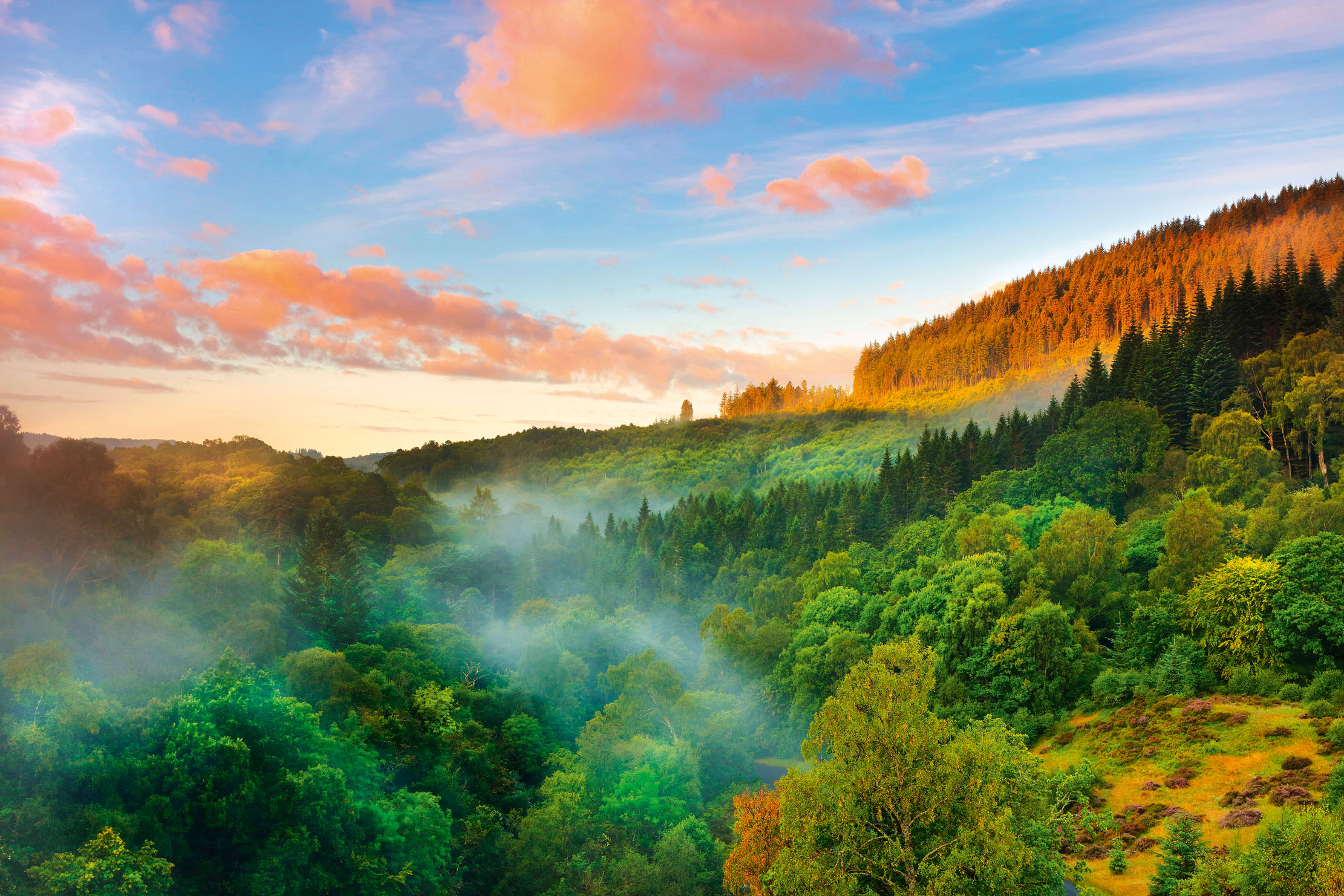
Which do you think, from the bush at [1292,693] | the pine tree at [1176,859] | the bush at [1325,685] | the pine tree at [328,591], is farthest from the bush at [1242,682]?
the pine tree at [328,591]

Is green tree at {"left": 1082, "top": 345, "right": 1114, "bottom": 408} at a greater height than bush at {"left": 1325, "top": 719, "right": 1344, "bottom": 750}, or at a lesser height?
greater

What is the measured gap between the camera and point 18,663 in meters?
36.4

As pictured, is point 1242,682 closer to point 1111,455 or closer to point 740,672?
point 1111,455

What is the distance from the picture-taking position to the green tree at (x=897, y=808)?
27.2 meters

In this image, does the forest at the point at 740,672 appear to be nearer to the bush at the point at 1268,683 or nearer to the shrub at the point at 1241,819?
the bush at the point at 1268,683

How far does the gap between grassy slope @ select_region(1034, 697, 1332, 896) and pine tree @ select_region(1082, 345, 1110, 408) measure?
61.4 metres

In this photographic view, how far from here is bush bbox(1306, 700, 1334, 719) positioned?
5438cm

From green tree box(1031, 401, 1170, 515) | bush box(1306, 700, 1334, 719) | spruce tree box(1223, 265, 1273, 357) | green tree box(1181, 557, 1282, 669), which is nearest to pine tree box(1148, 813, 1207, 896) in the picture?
bush box(1306, 700, 1334, 719)

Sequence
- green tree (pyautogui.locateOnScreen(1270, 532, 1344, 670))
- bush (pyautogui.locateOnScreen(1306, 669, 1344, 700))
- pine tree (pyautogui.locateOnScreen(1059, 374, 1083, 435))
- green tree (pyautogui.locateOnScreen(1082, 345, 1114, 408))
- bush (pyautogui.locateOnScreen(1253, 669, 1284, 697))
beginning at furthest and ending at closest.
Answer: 1. green tree (pyautogui.locateOnScreen(1082, 345, 1114, 408))
2. pine tree (pyautogui.locateOnScreen(1059, 374, 1083, 435))
3. bush (pyautogui.locateOnScreen(1253, 669, 1284, 697))
4. green tree (pyautogui.locateOnScreen(1270, 532, 1344, 670))
5. bush (pyautogui.locateOnScreen(1306, 669, 1344, 700))

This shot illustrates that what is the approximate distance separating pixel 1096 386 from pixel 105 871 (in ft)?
406

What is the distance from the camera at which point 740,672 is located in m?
96.1

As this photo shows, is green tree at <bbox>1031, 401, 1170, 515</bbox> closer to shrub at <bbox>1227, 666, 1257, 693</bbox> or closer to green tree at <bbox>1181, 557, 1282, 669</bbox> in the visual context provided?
green tree at <bbox>1181, 557, 1282, 669</bbox>

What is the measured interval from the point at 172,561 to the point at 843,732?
238 feet

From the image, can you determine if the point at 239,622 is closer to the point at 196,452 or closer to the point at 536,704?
the point at 536,704
